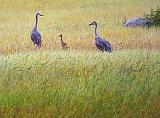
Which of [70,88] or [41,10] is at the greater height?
[41,10]

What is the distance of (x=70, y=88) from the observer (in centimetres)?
709

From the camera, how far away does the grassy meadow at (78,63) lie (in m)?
7.02

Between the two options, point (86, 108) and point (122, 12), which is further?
point (122, 12)

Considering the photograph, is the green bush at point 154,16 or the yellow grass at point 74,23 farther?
the green bush at point 154,16

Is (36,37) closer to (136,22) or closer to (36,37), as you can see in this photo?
(36,37)

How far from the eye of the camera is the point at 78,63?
723 centimetres

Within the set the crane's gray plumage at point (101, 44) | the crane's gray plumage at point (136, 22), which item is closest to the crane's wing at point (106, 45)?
the crane's gray plumage at point (101, 44)

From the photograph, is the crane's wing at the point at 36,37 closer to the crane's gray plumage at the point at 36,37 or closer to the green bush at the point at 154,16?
the crane's gray plumage at the point at 36,37

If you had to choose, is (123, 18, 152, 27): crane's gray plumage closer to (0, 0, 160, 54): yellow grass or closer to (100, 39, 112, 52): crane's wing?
(0, 0, 160, 54): yellow grass

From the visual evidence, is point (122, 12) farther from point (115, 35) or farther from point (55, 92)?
point (55, 92)

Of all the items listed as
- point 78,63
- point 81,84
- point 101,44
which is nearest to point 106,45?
point 101,44

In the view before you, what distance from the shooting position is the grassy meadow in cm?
702

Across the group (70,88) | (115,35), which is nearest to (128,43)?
(115,35)

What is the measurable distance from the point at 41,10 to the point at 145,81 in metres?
1.02
